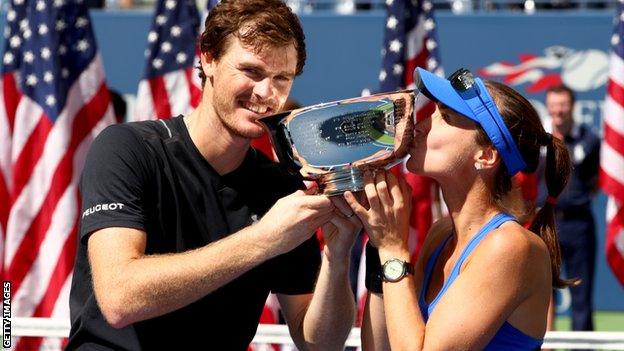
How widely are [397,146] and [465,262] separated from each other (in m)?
0.35

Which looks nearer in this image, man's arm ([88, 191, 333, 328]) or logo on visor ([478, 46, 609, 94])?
man's arm ([88, 191, 333, 328])

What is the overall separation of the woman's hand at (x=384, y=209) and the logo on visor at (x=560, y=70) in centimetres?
840

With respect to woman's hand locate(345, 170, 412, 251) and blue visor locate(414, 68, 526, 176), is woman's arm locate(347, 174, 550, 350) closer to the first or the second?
woman's hand locate(345, 170, 412, 251)

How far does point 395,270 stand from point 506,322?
31 cm

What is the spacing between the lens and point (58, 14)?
7.46 metres

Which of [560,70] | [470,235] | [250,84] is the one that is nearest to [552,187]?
[470,235]

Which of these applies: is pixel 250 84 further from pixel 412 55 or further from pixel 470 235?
pixel 412 55

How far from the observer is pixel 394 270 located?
288cm

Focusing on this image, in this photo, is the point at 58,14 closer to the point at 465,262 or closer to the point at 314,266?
the point at 314,266

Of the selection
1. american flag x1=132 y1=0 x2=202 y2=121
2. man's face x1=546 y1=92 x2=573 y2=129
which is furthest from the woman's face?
man's face x1=546 y1=92 x2=573 y2=129

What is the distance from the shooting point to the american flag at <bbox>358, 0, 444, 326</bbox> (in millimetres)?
7391

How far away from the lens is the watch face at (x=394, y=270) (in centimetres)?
288

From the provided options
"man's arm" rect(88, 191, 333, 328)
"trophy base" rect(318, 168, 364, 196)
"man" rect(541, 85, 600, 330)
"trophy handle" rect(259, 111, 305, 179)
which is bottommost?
"man" rect(541, 85, 600, 330)

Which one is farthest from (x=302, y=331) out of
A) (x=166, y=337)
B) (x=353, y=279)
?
(x=353, y=279)
